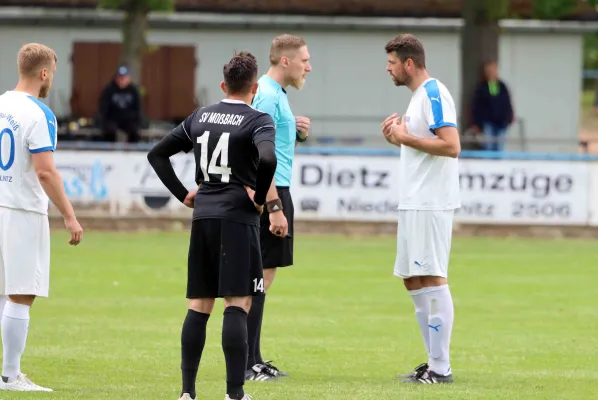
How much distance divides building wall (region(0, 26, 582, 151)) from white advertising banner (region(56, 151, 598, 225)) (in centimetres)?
1247

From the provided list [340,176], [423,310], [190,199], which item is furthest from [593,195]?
[190,199]

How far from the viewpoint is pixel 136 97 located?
25.3m

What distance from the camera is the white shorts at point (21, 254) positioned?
8.43 meters

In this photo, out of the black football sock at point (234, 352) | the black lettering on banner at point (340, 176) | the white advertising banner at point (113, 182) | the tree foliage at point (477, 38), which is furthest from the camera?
the tree foliage at point (477, 38)

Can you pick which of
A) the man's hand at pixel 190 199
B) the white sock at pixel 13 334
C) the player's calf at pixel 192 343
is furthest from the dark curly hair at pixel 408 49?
the white sock at pixel 13 334

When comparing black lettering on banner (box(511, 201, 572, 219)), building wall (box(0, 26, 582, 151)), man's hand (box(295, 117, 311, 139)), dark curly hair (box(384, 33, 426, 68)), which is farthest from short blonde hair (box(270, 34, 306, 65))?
building wall (box(0, 26, 582, 151))

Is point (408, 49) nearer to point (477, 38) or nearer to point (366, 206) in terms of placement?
point (366, 206)

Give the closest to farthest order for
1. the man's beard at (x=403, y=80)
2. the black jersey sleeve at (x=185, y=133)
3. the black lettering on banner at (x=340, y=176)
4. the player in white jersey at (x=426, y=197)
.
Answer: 1. the black jersey sleeve at (x=185, y=133)
2. the player in white jersey at (x=426, y=197)
3. the man's beard at (x=403, y=80)
4. the black lettering on banner at (x=340, y=176)

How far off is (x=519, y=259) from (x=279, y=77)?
10.2 m

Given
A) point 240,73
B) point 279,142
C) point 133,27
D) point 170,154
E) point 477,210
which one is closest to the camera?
point 240,73

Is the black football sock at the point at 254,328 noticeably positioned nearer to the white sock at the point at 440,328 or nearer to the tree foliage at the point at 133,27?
the white sock at the point at 440,328

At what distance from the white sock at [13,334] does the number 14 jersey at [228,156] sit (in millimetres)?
1384

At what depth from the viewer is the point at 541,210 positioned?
72.6ft

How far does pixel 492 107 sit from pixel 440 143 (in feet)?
56.7
